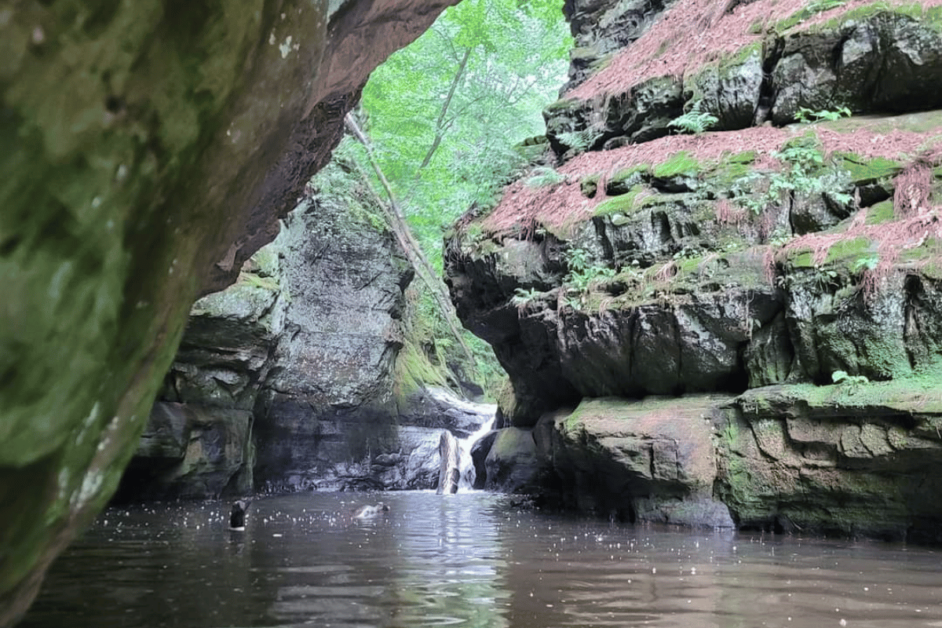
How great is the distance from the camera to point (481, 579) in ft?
19.9

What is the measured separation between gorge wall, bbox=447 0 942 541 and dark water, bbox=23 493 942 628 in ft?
3.11

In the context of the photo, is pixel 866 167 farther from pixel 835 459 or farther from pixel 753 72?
pixel 835 459

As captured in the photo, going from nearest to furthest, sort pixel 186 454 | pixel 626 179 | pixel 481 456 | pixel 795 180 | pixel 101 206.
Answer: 1. pixel 101 206
2. pixel 795 180
3. pixel 626 179
4. pixel 186 454
5. pixel 481 456

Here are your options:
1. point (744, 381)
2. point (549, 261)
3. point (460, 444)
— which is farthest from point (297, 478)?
point (744, 381)

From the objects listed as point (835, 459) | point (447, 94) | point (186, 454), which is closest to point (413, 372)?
point (447, 94)

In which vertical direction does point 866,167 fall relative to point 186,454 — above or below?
above

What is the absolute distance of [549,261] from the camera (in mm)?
13266

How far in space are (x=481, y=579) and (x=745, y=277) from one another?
20.7 ft

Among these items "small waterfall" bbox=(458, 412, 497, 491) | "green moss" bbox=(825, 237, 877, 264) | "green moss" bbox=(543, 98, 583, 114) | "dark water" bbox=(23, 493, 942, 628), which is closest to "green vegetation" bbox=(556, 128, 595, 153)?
"green moss" bbox=(543, 98, 583, 114)

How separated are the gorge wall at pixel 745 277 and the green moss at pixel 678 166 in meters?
0.04

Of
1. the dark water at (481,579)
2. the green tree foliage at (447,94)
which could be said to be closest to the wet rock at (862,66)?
the dark water at (481,579)

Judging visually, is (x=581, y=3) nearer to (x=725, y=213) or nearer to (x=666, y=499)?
(x=725, y=213)

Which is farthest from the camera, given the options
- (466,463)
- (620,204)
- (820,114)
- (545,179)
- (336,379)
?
(336,379)

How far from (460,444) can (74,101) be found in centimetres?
2004
